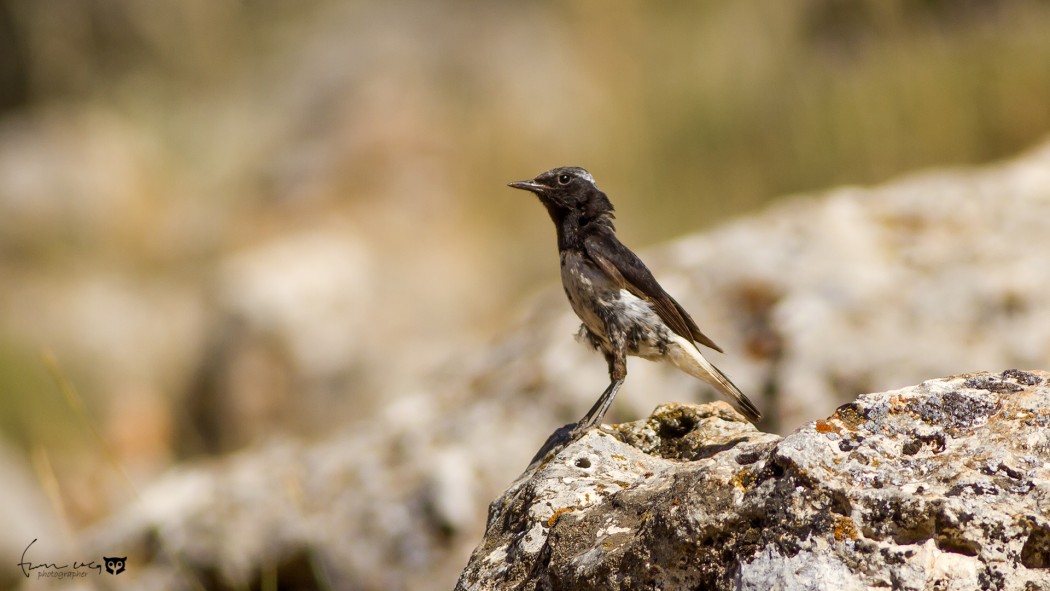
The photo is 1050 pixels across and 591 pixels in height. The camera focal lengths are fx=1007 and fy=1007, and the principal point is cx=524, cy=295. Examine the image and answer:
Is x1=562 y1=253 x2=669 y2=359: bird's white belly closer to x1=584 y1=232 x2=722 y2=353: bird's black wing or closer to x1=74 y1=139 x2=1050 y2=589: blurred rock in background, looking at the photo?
x1=584 y1=232 x2=722 y2=353: bird's black wing

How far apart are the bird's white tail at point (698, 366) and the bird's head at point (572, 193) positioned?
0.81 m

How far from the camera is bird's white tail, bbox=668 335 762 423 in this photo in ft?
15.5

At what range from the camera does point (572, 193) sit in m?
5.29

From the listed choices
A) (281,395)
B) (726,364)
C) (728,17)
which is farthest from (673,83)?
(726,364)

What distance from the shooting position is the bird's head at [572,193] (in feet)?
17.3

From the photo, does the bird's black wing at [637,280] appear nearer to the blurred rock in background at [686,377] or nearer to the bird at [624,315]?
the bird at [624,315]

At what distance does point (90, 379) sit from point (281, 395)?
15.7 ft

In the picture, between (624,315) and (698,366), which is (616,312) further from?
(698,366)

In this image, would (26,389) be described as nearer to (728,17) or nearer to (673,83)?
(673,83)

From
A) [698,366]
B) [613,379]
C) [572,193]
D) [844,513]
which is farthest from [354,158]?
[844,513]

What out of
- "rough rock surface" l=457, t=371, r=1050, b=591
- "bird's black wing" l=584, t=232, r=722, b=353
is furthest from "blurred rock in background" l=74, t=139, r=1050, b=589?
"rough rock surface" l=457, t=371, r=1050, b=591

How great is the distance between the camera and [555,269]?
41.8ft

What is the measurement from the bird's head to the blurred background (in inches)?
62.0

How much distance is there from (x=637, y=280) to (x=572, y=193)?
752 millimetres
